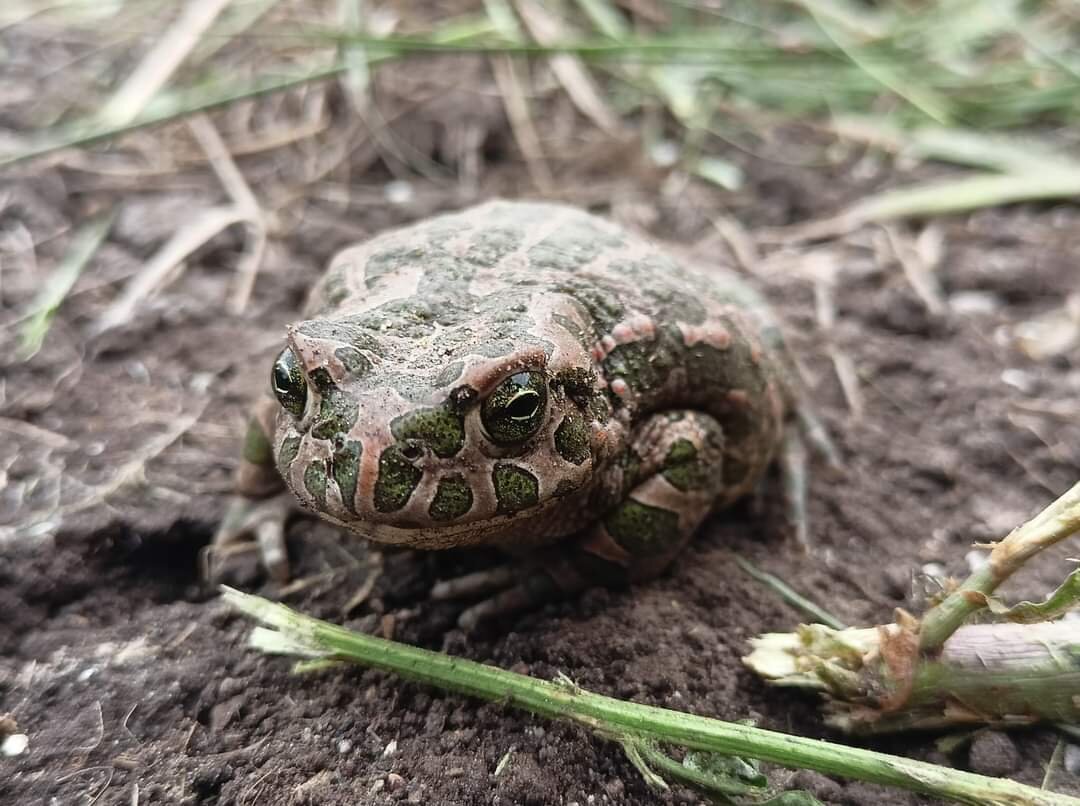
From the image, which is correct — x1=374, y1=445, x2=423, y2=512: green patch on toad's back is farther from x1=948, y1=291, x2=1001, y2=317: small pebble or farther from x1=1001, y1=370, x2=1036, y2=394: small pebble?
x1=948, y1=291, x2=1001, y2=317: small pebble

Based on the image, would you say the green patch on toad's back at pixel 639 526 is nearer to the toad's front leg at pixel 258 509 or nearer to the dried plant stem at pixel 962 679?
the dried plant stem at pixel 962 679

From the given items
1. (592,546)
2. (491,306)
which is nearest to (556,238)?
(491,306)

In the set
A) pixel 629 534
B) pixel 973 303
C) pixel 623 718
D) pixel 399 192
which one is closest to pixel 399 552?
pixel 629 534

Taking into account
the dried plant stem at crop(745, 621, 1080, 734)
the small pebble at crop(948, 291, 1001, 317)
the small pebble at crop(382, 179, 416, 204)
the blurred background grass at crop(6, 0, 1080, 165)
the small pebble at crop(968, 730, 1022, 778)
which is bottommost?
the small pebble at crop(968, 730, 1022, 778)

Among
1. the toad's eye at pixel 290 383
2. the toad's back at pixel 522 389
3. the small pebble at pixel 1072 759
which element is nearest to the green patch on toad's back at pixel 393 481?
the toad's back at pixel 522 389

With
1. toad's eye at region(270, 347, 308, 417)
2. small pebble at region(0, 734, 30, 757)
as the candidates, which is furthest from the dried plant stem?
small pebble at region(0, 734, 30, 757)

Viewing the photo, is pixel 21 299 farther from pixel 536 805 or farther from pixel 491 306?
pixel 536 805
